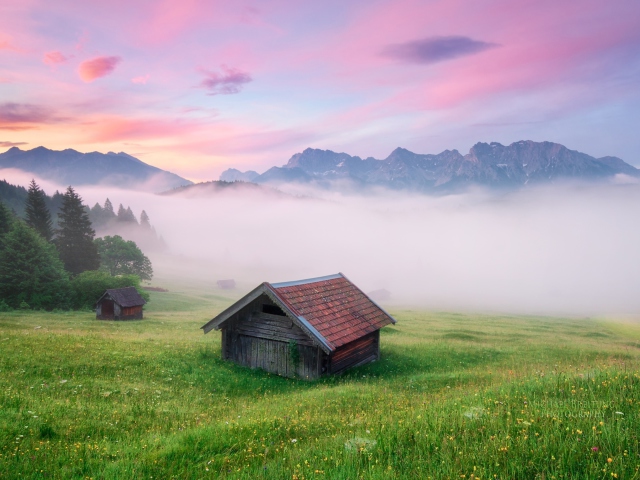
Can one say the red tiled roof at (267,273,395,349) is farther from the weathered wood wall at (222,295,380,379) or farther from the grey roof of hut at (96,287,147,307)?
the grey roof of hut at (96,287,147,307)

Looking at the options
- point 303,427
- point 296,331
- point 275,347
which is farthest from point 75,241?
point 303,427

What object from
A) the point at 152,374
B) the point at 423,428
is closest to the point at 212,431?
the point at 423,428

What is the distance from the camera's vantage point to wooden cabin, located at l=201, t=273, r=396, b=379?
1891 centimetres

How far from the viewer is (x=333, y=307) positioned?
21.6 meters

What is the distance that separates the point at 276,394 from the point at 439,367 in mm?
10542

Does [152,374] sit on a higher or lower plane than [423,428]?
lower

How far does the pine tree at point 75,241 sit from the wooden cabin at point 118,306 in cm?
2653

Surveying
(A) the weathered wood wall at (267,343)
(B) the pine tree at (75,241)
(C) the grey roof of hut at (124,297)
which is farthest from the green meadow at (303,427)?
(B) the pine tree at (75,241)

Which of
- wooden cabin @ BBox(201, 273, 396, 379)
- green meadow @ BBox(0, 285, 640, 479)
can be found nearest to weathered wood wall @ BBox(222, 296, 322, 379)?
wooden cabin @ BBox(201, 273, 396, 379)

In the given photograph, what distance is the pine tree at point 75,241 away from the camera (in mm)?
72250

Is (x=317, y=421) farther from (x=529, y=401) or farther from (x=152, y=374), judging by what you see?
(x=152, y=374)

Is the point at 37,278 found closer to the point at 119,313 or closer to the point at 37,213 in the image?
the point at 119,313

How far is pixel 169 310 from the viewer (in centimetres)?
6550

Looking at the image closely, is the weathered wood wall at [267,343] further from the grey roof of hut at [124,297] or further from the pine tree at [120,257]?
the pine tree at [120,257]
